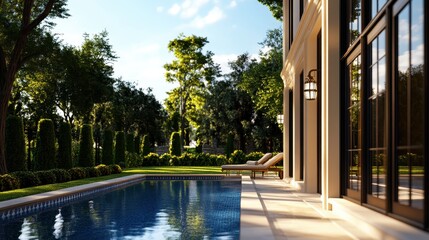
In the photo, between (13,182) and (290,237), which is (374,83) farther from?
(13,182)

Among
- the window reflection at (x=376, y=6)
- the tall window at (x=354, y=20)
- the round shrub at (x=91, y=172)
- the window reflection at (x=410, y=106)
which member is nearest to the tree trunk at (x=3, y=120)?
the round shrub at (x=91, y=172)

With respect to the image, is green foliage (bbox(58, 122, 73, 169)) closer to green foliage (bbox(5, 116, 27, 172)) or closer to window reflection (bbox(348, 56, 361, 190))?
green foliage (bbox(5, 116, 27, 172))

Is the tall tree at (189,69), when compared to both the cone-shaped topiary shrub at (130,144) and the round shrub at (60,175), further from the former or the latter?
the round shrub at (60,175)

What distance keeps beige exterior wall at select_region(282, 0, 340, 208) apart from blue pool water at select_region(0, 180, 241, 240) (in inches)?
67.6

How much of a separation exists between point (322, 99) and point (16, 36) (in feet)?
52.7

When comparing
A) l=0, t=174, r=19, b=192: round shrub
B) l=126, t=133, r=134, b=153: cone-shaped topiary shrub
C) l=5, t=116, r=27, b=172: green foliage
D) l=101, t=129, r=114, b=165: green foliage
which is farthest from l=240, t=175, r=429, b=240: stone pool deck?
l=126, t=133, r=134, b=153: cone-shaped topiary shrub

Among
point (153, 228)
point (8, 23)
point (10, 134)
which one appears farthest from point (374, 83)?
point (8, 23)

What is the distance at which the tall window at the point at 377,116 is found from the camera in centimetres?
533

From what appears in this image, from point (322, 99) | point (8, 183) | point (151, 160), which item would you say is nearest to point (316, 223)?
point (322, 99)

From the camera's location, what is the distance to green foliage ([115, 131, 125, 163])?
26.8 m

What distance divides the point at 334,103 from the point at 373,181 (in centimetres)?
193

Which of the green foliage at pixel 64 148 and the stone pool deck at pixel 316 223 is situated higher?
the green foliage at pixel 64 148

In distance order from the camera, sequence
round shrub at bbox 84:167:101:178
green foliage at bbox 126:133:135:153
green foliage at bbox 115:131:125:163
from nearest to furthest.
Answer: round shrub at bbox 84:167:101:178 < green foliage at bbox 115:131:125:163 < green foliage at bbox 126:133:135:153

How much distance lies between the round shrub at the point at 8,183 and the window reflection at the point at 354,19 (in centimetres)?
1010
